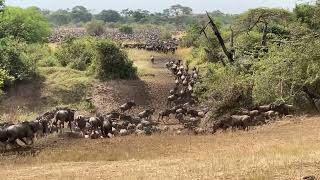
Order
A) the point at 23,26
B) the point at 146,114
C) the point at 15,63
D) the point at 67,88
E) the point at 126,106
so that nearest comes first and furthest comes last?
the point at 146,114, the point at 126,106, the point at 67,88, the point at 15,63, the point at 23,26

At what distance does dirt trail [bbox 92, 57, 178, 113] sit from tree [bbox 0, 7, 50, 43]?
18.7 metres

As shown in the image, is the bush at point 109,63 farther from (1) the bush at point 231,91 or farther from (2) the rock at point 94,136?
(2) the rock at point 94,136

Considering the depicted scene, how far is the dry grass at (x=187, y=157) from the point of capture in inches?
544

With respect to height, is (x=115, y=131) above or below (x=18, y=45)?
below

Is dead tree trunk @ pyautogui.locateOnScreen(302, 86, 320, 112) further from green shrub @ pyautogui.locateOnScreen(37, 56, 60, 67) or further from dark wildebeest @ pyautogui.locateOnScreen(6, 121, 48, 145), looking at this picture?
green shrub @ pyautogui.locateOnScreen(37, 56, 60, 67)

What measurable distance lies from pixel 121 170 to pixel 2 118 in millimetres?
20599

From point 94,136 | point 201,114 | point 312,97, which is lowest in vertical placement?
point 201,114

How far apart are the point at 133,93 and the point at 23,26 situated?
27.2 m

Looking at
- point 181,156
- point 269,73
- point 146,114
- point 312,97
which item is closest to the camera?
point 181,156

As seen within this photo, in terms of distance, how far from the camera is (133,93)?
129 ft

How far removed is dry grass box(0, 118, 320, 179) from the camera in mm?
13820

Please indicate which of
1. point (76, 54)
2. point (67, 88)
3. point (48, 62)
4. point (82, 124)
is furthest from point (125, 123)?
point (76, 54)

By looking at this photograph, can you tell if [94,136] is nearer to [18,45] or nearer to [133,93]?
[133,93]

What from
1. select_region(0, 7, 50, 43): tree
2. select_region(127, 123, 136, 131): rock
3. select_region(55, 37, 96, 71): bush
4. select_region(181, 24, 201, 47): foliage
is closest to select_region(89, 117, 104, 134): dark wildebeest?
select_region(127, 123, 136, 131): rock
